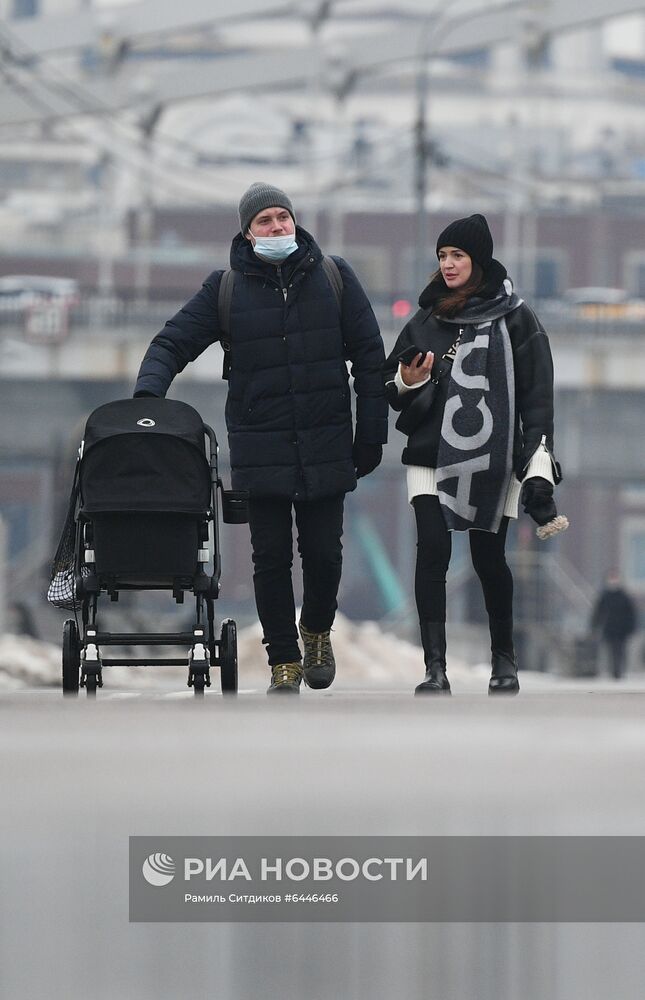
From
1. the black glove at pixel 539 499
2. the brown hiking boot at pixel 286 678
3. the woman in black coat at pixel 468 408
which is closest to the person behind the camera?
the black glove at pixel 539 499

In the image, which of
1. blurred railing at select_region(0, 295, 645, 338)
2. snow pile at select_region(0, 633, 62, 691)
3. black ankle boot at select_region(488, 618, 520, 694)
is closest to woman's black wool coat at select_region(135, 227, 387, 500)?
black ankle boot at select_region(488, 618, 520, 694)

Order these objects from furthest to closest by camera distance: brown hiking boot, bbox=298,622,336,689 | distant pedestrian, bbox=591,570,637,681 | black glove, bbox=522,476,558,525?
1. distant pedestrian, bbox=591,570,637,681
2. brown hiking boot, bbox=298,622,336,689
3. black glove, bbox=522,476,558,525

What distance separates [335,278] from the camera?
7758 mm

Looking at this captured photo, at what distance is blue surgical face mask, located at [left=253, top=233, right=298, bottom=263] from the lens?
7.60m

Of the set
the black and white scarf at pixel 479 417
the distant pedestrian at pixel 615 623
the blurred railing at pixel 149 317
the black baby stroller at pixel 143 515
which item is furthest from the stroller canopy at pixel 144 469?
the blurred railing at pixel 149 317

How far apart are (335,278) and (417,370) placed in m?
0.43

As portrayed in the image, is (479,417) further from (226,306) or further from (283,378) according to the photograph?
(226,306)

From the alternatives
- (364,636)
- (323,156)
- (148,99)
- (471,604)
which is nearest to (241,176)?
(323,156)

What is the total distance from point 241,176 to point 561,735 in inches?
3147

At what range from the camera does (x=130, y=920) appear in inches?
183

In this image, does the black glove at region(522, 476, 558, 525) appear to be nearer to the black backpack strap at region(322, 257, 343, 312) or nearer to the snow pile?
the black backpack strap at region(322, 257, 343, 312)

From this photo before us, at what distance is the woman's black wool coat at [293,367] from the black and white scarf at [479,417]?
0.28 metres

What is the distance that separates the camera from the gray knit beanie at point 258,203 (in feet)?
24.9

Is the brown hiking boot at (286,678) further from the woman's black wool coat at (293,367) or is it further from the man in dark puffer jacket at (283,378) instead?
the woman's black wool coat at (293,367)
